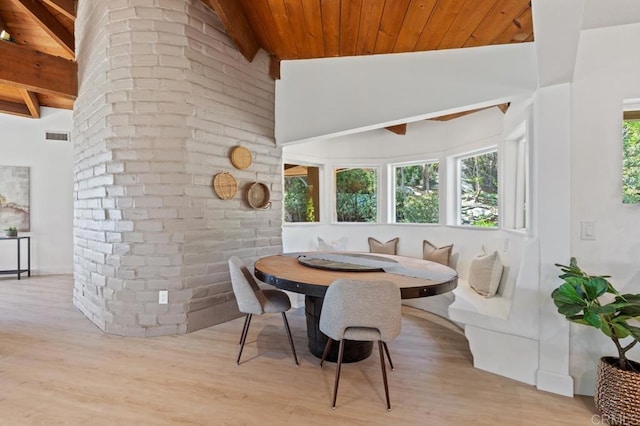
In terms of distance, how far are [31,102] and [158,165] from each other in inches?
164

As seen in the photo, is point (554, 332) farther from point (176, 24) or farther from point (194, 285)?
point (176, 24)

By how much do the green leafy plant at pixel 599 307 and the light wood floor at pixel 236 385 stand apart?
51 centimetres

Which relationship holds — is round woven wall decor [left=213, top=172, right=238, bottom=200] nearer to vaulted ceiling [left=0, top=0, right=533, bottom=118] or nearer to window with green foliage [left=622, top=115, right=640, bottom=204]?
vaulted ceiling [left=0, top=0, right=533, bottom=118]

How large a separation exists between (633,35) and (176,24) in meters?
3.41

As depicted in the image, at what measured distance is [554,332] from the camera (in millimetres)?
2189

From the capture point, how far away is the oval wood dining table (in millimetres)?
2068

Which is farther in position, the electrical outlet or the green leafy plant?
the electrical outlet

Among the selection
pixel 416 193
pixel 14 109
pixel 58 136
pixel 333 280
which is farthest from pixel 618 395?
pixel 14 109

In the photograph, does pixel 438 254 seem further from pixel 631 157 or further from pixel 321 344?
pixel 631 157

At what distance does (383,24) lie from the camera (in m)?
2.82

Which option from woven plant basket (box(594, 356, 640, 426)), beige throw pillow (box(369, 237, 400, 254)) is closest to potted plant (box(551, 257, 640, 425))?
woven plant basket (box(594, 356, 640, 426))

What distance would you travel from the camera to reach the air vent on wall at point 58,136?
6044 millimetres

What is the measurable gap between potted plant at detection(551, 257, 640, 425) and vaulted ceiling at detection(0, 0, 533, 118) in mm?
1795

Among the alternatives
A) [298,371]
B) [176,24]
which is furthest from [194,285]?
[176,24]
